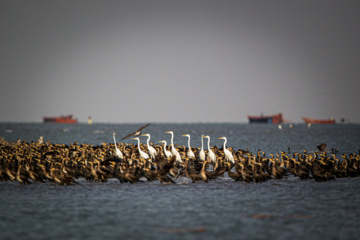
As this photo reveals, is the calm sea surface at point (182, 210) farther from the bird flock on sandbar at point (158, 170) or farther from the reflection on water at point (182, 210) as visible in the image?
the bird flock on sandbar at point (158, 170)

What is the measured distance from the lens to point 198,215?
20.7 meters

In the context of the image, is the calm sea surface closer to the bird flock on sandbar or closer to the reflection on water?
the reflection on water

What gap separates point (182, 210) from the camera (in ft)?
71.0

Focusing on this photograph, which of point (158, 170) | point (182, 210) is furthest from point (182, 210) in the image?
point (158, 170)

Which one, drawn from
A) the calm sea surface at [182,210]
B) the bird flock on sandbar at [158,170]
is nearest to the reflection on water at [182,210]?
the calm sea surface at [182,210]

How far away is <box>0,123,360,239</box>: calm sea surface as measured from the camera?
17.9m

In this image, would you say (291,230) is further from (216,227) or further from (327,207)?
(327,207)

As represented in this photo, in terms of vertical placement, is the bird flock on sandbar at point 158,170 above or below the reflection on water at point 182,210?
above

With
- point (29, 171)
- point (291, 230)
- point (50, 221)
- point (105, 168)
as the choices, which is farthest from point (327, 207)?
point (29, 171)

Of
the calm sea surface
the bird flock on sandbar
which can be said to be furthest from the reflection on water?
the bird flock on sandbar

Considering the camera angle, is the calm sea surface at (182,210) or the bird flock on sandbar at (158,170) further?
the bird flock on sandbar at (158,170)

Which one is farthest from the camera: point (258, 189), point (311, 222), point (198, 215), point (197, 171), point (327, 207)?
point (197, 171)

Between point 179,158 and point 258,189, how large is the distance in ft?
27.7

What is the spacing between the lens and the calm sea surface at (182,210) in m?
17.9
